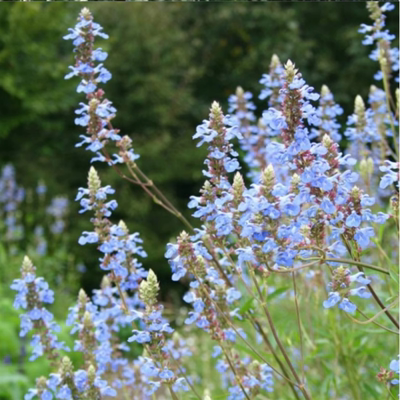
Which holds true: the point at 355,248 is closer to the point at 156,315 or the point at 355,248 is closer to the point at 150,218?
the point at 156,315

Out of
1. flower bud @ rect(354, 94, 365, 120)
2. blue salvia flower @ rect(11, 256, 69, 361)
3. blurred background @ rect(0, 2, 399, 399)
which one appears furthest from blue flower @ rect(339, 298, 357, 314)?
blurred background @ rect(0, 2, 399, 399)

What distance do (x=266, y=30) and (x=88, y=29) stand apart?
10.2m

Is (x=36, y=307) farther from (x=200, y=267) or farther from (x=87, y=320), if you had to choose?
(x=200, y=267)

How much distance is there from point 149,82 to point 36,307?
9.30 m

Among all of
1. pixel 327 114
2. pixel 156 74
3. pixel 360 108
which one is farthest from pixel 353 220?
pixel 156 74

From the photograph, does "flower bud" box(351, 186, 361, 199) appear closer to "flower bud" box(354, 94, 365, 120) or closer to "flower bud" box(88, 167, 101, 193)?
"flower bud" box(88, 167, 101, 193)

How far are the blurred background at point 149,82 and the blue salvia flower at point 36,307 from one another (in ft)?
22.8

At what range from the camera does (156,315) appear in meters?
2.09

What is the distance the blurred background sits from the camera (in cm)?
1076

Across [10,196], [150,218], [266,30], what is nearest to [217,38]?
[266,30]

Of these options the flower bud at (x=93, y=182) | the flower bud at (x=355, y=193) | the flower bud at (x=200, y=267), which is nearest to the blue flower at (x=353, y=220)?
the flower bud at (x=355, y=193)

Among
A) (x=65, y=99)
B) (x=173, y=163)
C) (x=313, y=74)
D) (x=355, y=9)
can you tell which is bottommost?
(x=173, y=163)

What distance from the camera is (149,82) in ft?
38.3

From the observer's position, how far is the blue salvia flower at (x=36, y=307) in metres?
2.66
